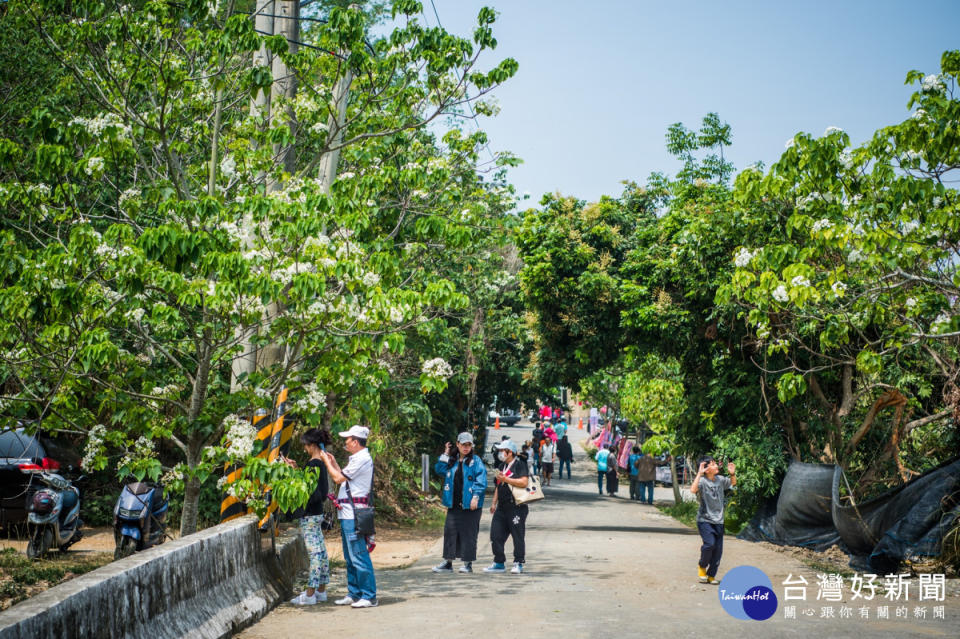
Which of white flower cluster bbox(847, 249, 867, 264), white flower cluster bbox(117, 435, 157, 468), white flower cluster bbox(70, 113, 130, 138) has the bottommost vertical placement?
white flower cluster bbox(117, 435, 157, 468)

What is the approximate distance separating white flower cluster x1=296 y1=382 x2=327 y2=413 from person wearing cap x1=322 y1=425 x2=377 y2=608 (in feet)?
1.51

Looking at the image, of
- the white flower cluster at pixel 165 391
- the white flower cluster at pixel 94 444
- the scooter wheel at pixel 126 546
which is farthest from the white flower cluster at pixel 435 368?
the scooter wheel at pixel 126 546

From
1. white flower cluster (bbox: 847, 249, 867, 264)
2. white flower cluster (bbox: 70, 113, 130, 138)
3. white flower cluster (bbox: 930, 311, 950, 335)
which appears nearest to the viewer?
white flower cluster (bbox: 70, 113, 130, 138)

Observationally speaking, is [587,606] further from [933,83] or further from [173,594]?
[933,83]

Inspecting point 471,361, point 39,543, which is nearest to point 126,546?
point 39,543

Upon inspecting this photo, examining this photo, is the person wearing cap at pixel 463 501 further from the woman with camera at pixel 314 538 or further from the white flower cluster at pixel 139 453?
the white flower cluster at pixel 139 453

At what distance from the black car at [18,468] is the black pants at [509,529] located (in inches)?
236

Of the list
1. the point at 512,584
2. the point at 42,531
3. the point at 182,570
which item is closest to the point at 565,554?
the point at 512,584

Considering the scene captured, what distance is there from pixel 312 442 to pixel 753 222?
7928mm

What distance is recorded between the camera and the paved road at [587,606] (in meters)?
7.21

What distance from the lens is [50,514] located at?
11438 millimetres

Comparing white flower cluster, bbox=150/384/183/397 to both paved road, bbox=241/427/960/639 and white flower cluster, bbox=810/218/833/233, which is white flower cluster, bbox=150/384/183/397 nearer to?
paved road, bbox=241/427/960/639

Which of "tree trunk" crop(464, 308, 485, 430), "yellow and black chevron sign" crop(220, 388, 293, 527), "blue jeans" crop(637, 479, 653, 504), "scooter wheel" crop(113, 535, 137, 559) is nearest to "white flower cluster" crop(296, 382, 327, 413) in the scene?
"yellow and black chevron sign" crop(220, 388, 293, 527)
